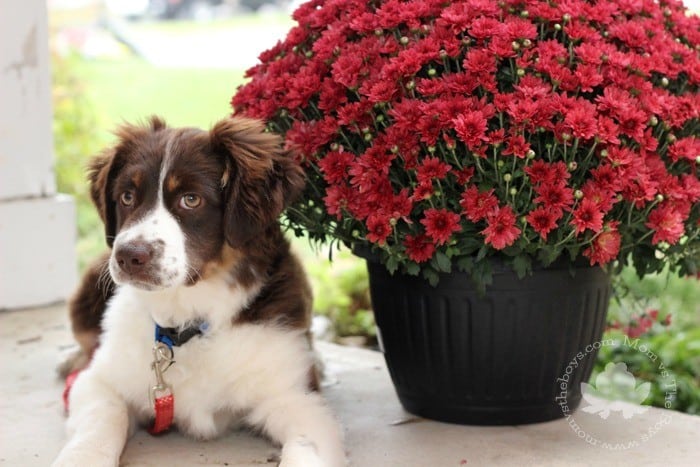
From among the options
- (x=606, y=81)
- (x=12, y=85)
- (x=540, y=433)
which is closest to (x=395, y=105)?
(x=606, y=81)

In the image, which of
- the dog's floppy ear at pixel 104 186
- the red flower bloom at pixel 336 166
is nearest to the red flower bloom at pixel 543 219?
the red flower bloom at pixel 336 166

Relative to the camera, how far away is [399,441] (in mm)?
3117

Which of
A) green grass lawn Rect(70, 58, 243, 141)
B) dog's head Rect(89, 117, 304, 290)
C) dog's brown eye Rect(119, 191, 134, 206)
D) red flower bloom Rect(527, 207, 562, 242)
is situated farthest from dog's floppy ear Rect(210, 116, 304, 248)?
green grass lawn Rect(70, 58, 243, 141)

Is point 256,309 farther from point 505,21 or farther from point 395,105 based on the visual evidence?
point 505,21

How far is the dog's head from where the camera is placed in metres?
2.84

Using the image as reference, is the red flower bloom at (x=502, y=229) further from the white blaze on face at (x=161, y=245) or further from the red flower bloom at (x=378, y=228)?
the white blaze on face at (x=161, y=245)

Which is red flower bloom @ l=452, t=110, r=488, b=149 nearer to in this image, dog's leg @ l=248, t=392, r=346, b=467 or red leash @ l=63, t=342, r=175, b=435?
dog's leg @ l=248, t=392, r=346, b=467

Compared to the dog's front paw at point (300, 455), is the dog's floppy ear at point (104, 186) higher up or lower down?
higher up

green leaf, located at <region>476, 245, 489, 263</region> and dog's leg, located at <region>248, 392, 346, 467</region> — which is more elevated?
green leaf, located at <region>476, 245, 489, 263</region>

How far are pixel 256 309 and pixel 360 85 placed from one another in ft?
2.65

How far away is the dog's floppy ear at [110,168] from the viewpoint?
316 cm

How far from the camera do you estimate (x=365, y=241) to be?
3.03 m

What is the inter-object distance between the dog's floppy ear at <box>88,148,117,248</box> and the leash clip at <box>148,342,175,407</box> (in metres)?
0.43

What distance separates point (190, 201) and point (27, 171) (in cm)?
229
